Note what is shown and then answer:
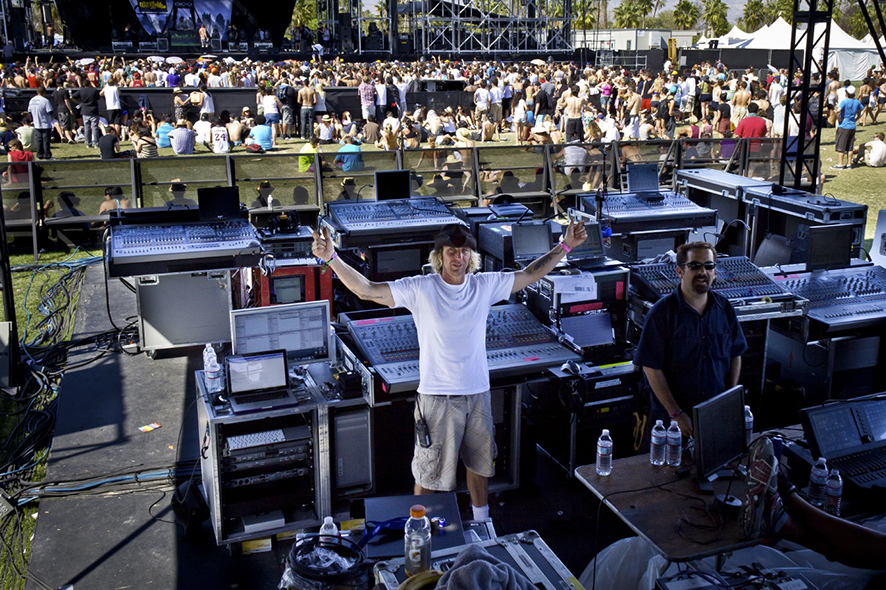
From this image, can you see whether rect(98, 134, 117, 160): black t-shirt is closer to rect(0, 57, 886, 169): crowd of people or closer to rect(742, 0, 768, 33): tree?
rect(0, 57, 886, 169): crowd of people

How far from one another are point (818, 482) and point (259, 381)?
9.78 ft

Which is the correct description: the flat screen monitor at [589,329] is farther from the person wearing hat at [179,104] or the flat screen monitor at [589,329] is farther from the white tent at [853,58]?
the white tent at [853,58]

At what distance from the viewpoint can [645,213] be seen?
8.76 metres

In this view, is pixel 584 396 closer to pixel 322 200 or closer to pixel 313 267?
pixel 313 267

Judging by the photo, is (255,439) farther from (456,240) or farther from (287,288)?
(287,288)

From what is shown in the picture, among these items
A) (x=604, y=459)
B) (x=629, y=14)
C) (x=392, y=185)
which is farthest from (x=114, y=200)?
(x=629, y=14)

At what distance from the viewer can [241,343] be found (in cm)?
499

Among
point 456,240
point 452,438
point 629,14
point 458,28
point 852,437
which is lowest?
point 452,438

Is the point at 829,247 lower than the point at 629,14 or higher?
lower

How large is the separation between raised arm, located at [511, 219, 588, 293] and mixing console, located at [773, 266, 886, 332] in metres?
2.50

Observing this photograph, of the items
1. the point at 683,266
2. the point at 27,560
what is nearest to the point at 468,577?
the point at 683,266

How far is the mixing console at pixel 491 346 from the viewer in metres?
4.90

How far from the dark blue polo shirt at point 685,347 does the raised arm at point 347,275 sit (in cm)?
142

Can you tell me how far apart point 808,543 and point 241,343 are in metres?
3.27
